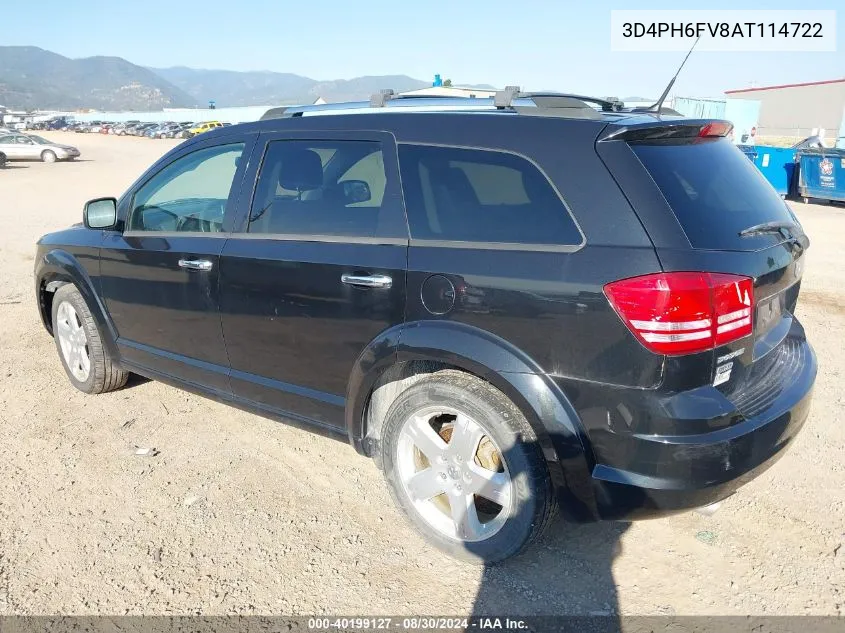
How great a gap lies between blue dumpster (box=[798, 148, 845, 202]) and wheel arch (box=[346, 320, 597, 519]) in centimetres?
1543

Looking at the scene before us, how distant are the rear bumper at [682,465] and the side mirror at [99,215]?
3.25 meters

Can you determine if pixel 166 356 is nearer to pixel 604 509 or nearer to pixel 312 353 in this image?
pixel 312 353

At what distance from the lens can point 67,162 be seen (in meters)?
31.4

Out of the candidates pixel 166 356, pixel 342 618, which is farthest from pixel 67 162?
pixel 342 618

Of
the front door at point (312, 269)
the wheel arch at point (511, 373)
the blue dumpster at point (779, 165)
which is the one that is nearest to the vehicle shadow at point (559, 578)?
the wheel arch at point (511, 373)

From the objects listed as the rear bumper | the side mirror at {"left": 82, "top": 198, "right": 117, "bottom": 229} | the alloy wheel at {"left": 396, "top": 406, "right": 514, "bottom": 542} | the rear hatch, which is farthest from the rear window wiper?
the side mirror at {"left": 82, "top": 198, "right": 117, "bottom": 229}

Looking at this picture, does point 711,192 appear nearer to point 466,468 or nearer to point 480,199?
point 480,199

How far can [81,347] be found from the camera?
457 cm

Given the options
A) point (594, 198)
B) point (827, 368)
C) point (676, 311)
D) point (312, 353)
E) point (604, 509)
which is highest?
point (594, 198)

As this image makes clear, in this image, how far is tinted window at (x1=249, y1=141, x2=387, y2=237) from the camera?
302 cm

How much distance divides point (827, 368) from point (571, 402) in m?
3.52

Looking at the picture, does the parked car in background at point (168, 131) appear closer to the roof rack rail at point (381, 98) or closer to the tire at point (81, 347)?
the tire at point (81, 347)

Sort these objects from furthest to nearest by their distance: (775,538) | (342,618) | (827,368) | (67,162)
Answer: (67,162)
(827,368)
(775,538)
(342,618)

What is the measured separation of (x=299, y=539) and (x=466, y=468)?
2.88 ft
